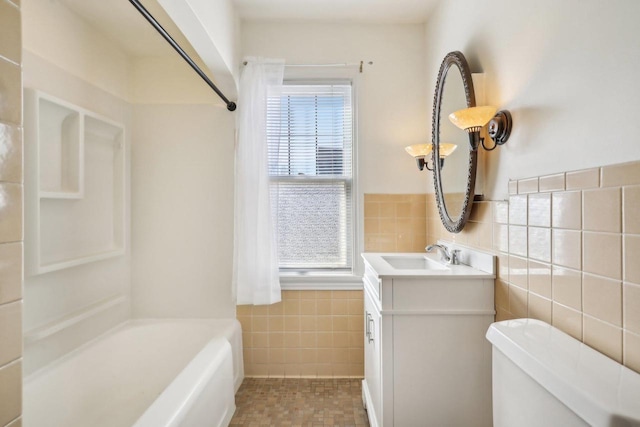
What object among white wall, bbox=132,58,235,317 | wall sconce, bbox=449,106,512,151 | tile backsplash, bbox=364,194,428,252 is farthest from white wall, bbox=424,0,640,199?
white wall, bbox=132,58,235,317

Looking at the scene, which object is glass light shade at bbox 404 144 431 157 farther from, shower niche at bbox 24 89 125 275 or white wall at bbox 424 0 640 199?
shower niche at bbox 24 89 125 275

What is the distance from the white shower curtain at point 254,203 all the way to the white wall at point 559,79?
132 centimetres

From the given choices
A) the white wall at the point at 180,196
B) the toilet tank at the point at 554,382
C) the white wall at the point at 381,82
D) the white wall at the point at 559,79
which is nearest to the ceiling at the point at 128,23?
the white wall at the point at 180,196

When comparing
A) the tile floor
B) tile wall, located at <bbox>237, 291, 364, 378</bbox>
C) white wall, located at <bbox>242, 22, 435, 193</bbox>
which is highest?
white wall, located at <bbox>242, 22, 435, 193</bbox>

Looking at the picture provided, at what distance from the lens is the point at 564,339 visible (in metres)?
0.97

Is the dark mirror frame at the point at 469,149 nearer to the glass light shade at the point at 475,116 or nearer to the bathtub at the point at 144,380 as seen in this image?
the glass light shade at the point at 475,116

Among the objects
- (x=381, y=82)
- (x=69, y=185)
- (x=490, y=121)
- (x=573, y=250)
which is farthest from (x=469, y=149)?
(x=69, y=185)

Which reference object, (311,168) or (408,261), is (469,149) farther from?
(311,168)

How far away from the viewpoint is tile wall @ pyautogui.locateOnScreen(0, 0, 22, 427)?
1.94ft

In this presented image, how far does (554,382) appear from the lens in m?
0.76

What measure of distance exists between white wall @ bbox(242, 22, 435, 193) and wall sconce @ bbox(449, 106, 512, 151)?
0.94 metres

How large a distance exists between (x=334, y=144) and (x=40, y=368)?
212 cm

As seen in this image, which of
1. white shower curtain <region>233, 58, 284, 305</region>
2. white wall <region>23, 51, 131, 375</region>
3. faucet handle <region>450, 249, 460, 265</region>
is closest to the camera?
white wall <region>23, 51, 131, 375</region>

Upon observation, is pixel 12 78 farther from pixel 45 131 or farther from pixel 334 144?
pixel 334 144
